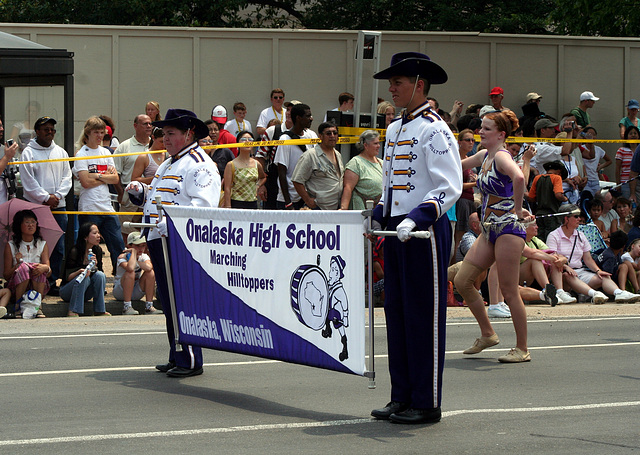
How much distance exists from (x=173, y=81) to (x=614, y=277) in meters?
8.75

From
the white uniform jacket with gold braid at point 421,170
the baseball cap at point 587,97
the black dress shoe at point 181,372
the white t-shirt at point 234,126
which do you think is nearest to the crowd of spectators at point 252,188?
the white t-shirt at point 234,126

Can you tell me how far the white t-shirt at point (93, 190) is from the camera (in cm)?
1345

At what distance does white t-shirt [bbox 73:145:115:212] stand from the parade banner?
5703mm

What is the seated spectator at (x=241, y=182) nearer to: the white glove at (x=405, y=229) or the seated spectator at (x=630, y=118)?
the white glove at (x=405, y=229)

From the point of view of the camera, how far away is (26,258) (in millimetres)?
12141

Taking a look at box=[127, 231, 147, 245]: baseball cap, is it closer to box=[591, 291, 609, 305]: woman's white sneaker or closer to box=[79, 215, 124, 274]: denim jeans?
box=[79, 215, 124, 274]: denim jeans

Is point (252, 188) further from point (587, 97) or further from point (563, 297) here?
point (587, 97)

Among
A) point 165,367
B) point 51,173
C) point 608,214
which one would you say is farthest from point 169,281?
point 608,214

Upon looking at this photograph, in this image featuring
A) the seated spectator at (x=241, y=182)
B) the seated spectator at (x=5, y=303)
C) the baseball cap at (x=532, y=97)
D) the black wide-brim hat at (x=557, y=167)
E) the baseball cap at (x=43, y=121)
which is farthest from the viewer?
the baseball cap at (x=532, y=97)

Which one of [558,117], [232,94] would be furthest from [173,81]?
[558,117]

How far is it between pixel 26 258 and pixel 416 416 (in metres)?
7.02

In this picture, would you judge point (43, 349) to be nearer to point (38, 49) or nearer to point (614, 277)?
point (38, 49)

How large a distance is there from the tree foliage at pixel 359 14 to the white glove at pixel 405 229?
72.6 ft

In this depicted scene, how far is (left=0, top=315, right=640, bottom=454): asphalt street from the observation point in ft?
20.4
